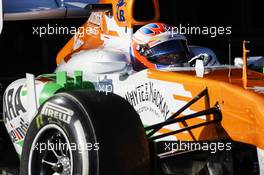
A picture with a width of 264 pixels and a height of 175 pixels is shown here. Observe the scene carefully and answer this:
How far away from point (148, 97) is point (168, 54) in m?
0.65

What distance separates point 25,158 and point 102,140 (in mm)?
→ 805

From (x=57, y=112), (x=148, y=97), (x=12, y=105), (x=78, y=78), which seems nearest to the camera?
(x=57, y=112)

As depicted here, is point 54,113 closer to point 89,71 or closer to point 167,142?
point 167,142

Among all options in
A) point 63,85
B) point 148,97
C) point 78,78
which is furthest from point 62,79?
point 148,97

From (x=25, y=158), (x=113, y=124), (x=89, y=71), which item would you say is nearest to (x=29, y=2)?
(x=89, y=71)

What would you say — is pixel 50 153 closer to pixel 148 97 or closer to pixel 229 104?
pixel 148 97

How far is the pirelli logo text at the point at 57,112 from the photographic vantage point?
4391 millimetres

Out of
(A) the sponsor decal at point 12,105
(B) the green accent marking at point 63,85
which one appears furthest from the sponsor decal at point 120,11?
(A) the sponsor decal at point 12,105

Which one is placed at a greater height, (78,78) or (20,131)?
(78,78)

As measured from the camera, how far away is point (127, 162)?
4117mm

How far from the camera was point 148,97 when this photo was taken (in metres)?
5.12

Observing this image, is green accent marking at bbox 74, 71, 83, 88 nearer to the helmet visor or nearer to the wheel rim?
the helmet visor

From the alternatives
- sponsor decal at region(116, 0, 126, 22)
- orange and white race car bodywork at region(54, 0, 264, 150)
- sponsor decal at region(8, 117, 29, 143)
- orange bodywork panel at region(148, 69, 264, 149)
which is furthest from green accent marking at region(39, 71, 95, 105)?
sponsor decal at region(116, 0, 126, 22)

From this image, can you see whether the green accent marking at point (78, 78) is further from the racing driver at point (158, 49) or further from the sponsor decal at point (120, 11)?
the sponsor decal at point (120, 11)
